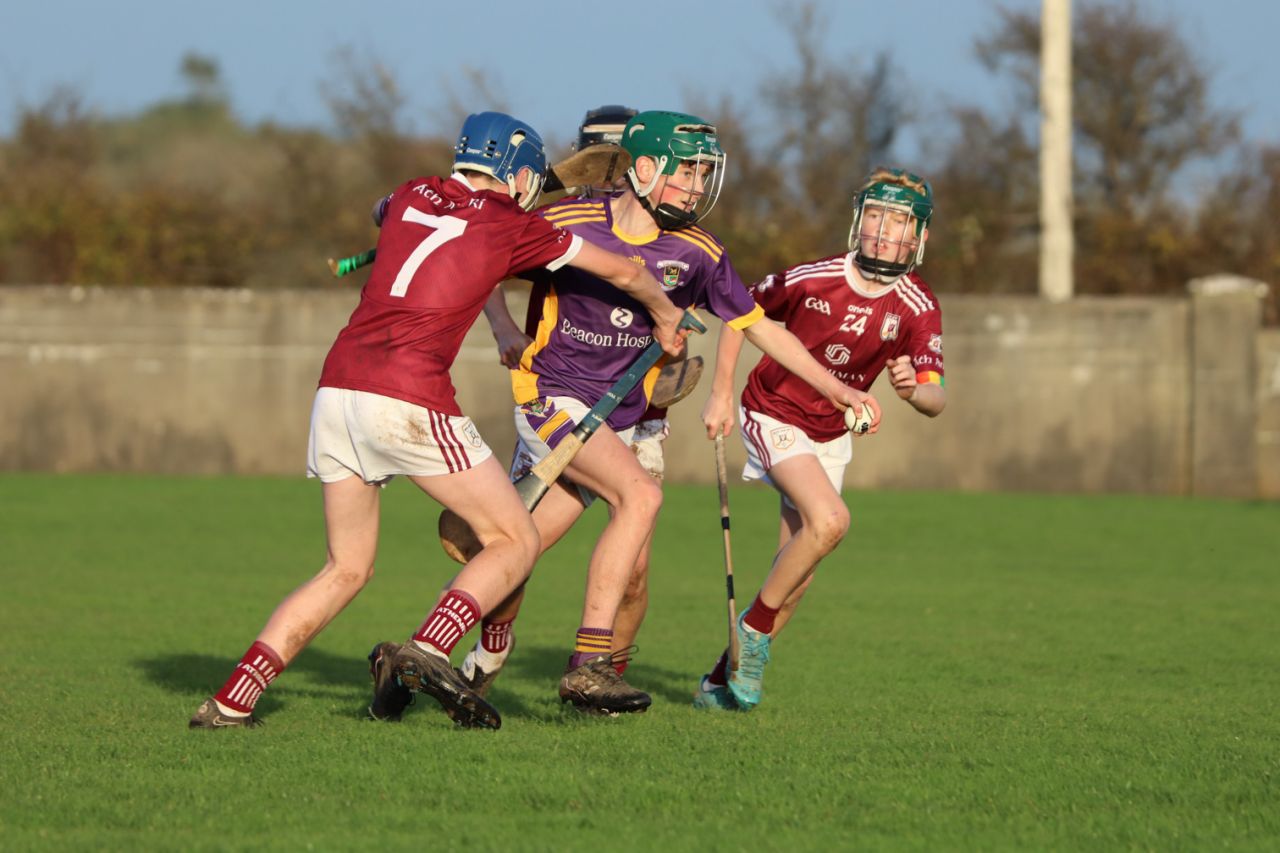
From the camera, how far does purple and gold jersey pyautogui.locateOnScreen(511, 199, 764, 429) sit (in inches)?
264

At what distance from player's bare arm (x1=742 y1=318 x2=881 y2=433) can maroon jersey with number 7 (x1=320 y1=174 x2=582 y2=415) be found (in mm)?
1051

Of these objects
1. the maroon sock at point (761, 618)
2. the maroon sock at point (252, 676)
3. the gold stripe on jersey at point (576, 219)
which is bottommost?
the maroon sock at point (761, 618)

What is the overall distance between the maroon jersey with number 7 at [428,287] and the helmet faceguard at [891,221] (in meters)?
1.68

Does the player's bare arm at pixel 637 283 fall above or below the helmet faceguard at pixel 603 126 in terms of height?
below

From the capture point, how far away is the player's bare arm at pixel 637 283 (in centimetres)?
606

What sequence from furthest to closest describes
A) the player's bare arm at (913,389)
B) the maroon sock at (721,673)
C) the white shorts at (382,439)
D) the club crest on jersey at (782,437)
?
the club crest on jersey at (782,437)
the maroon sock at (721,673)
the player's bare arm at (913,389)
the white shorts at (382,439)

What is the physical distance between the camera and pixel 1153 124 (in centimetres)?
2689

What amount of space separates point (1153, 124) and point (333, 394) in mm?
23215

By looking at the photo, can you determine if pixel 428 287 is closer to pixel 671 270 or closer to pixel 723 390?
pixel 671 270

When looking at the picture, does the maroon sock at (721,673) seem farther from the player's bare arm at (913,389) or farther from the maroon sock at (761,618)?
the player's bare arm at (913,389)

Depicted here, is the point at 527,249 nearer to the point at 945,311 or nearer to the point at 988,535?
the point at 988,535

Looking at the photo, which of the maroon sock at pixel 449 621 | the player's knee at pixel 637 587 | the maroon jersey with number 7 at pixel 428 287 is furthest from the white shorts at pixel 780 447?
the maroon sock at pixel 449 621

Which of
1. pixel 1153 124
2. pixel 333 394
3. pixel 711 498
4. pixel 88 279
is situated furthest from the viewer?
pixel 1153 124

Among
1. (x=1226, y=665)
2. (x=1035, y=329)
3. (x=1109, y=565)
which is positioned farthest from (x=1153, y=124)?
(x=1226, y=665)
